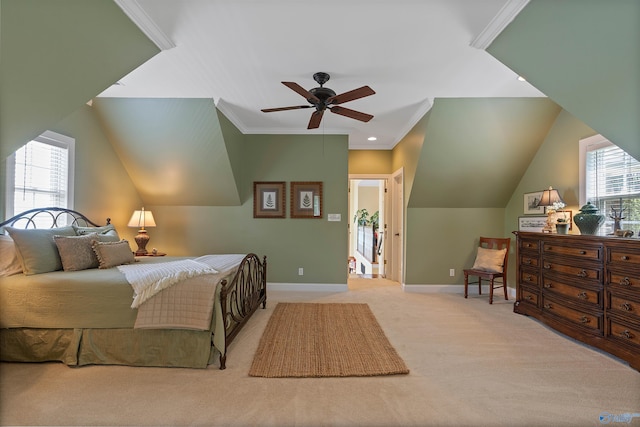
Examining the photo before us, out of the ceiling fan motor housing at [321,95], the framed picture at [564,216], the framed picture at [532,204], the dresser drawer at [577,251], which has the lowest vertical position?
the dresser drawer at [577,251]

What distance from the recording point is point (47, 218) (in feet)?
10.6

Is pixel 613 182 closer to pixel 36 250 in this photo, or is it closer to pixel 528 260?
→ pixel 528 260

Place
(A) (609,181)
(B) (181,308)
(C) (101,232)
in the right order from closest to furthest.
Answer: (B) (181,308) → (A) (609,181) → (C) (101,232)

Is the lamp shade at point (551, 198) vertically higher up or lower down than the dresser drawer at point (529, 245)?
higher up

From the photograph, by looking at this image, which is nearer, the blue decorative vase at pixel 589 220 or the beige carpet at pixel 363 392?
the beige carpet at pixel 363 392

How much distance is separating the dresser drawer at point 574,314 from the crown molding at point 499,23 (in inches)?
108

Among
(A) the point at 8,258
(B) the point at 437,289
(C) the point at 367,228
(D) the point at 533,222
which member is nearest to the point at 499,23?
(D) the point at 533,222

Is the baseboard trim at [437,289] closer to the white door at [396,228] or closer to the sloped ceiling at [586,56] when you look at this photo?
the white door at [396,228]

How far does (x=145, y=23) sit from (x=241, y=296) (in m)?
2.61

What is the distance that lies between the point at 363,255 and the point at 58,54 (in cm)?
878

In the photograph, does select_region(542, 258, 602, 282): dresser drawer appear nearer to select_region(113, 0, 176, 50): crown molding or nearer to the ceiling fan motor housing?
the ceiling fan motor housing

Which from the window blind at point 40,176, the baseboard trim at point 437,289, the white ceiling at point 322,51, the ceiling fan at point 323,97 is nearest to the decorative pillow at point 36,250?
the window blind at point 40,176

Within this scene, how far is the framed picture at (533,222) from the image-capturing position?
4.27 meters

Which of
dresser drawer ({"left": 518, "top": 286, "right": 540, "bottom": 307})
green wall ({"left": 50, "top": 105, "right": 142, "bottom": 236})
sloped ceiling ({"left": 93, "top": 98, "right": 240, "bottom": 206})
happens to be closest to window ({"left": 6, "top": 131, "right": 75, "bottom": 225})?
green wall ({"left": 50, "top": 105, "right": 142, "bottom": 236})
